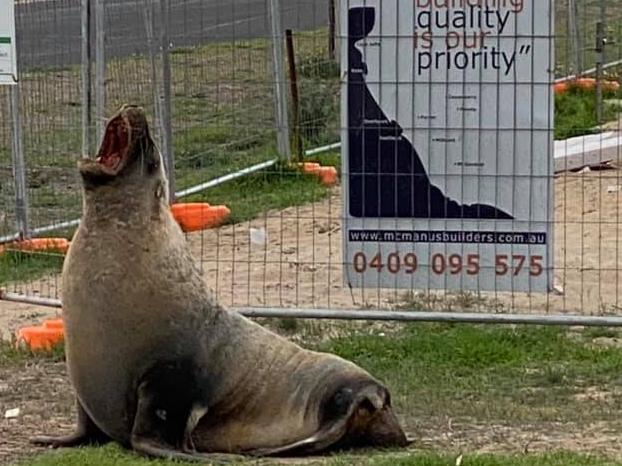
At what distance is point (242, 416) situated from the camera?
725 cm

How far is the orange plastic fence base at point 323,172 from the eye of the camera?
14.8m

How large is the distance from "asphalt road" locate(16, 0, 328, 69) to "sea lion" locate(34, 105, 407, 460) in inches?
207

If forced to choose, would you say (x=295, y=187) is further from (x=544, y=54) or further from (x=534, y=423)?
(x=534, y=423)

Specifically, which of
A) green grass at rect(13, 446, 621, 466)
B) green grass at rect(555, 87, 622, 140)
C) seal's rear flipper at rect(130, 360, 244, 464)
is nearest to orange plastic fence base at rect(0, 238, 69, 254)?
green grass at rect(13, 446, 621, 466)

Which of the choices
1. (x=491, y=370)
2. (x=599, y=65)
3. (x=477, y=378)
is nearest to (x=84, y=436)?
(x=477, y=378)

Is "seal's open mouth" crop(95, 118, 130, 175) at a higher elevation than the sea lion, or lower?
higher

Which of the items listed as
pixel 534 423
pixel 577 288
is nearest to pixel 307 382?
pixel 534 423

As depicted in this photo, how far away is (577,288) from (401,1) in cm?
235

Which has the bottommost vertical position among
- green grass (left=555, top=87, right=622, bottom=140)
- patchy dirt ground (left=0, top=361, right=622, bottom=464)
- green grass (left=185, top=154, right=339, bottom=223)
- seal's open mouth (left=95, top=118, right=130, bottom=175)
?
patchy dirt ground (left=0, top=361, right=622, bottom=464)

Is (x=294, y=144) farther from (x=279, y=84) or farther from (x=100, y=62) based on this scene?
(x=100, y=62)

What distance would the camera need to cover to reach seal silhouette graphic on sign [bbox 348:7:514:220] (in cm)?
970

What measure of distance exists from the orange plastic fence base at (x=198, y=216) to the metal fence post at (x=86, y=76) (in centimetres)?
226

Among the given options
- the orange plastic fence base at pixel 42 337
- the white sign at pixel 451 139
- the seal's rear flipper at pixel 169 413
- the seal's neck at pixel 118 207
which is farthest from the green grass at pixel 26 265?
the seal's rear flipper at pixel 169 413

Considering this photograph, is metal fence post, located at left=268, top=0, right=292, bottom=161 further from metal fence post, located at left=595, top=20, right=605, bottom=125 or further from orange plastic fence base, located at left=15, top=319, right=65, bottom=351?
orange plastic fence base, located at left=15, top=319, right=65, bottom=351
